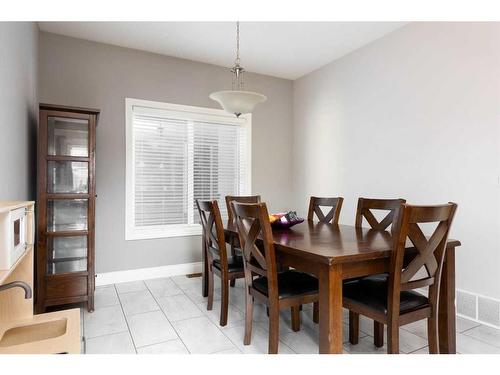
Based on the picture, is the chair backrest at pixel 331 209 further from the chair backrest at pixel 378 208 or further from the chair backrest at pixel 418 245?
the chair backrest at pixel 418 245

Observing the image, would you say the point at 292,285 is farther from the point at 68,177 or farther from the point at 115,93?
the point at 115,93

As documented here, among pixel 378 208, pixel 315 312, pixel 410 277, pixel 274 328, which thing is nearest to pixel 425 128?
pixel 378 208

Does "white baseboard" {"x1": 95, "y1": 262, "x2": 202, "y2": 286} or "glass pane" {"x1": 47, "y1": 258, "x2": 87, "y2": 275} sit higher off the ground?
"glass pane" {"x1": 47, "y1": 258, "x2": 87, "y2": 275}

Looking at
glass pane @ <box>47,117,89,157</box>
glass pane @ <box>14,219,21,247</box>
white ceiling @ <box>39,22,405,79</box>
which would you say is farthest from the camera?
white ceiling @ <box>39,22,405,79</box>

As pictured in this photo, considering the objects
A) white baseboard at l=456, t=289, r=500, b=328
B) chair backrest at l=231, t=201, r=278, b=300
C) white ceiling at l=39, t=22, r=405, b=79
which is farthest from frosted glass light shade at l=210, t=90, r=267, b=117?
white baseboard at l=456, t=289, r=500, b=328

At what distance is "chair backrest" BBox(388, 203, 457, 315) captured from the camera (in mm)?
1538

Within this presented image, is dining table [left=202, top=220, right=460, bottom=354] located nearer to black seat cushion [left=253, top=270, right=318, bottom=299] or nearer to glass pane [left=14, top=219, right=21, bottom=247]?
black seat cushion [left=253, top=270, right=318, bottom=299]

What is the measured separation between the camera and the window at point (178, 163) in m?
3.75

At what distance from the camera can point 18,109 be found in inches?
87.4

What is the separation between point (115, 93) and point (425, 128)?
3.28 metres

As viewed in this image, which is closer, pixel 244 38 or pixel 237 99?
pixel 237 99

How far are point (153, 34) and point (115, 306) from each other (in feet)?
9.02
